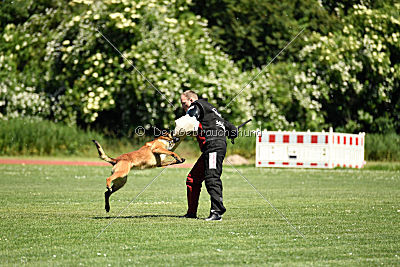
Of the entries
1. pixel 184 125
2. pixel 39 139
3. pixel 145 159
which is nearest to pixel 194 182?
pixel 145 159

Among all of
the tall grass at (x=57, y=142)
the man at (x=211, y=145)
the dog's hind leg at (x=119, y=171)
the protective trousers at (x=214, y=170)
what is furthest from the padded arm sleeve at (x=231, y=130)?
the tall grass at (x=57, y=142)

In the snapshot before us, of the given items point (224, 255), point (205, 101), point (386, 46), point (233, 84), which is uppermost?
point (386, 46)

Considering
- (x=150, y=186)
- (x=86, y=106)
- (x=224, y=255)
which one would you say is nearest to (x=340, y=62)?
(x=86, y=106)

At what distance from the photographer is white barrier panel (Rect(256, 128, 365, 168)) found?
25484mm

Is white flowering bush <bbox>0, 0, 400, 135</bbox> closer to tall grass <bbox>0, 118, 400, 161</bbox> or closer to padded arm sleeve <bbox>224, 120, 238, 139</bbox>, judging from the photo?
tall grass <bbox>0, 118, 400, 161</bbox>

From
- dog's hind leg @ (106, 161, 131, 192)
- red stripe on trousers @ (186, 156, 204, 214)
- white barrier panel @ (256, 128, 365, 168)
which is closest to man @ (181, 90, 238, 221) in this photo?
red stripe on trousers @ (186, 156, 204, 214)

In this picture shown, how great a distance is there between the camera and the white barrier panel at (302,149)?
2548 cm

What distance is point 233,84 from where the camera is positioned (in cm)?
3055

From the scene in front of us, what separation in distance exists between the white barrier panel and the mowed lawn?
7254 mm

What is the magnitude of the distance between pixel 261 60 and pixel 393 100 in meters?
6.82

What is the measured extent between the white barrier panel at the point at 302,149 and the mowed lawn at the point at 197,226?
7.25m

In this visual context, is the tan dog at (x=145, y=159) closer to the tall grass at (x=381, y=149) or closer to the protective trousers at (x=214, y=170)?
the protective trousers at (x=214, y=170)

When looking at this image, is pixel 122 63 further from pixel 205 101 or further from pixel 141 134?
pixel 205 101

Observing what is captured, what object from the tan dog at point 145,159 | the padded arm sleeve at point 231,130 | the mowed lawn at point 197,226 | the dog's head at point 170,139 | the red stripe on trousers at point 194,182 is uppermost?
the padded arm sleeve at point 231,130
